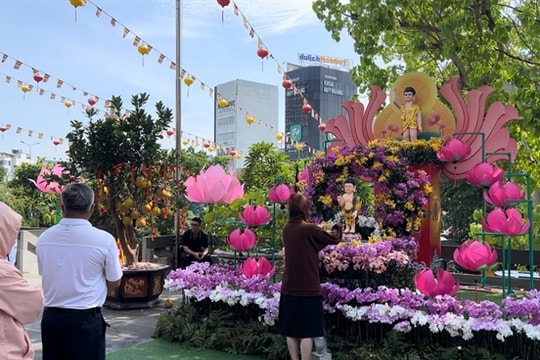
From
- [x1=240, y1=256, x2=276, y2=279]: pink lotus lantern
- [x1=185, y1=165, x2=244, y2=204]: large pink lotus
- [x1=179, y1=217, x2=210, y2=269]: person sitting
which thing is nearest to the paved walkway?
[x1=179, y1=217, x2=210, y2=269]: person sitting

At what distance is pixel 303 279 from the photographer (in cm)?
362

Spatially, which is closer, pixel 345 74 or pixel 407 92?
pixel 407 92

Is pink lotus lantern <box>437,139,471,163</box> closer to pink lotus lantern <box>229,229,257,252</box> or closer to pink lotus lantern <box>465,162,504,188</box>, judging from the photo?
pink lotus lantern <box>465,162,504,188</box>

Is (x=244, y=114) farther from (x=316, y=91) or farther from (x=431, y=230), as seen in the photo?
(x=431, y=230)

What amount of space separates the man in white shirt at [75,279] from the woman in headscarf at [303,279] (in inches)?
55.5

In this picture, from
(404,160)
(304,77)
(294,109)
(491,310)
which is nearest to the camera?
(491,310)

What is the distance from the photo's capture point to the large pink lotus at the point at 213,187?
19.7ft

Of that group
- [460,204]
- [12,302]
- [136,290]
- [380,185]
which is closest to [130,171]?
[136,290]

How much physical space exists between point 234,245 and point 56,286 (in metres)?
2.79

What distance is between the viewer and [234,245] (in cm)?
521

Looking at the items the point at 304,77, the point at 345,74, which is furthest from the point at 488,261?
the point at 345,74

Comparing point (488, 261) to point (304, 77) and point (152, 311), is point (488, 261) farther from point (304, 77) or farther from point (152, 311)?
point (304, 77)

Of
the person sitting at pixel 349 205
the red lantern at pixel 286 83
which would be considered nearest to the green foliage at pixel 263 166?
the red lantern at pixel 286 83

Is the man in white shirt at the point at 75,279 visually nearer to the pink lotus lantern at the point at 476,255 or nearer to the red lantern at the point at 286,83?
the pink lotus lantern at the point at 476,255
